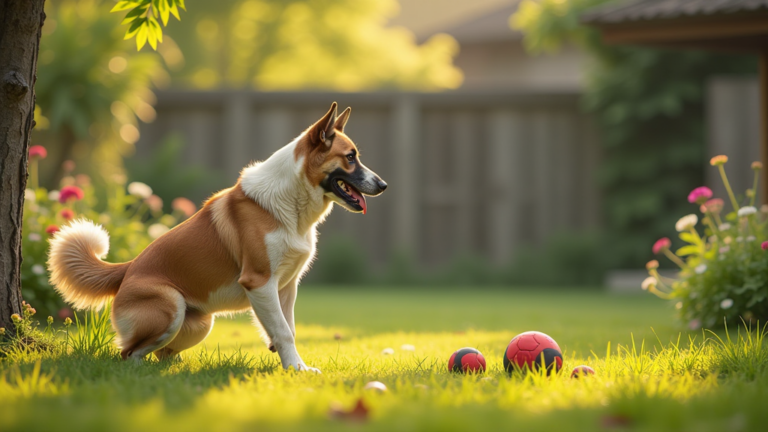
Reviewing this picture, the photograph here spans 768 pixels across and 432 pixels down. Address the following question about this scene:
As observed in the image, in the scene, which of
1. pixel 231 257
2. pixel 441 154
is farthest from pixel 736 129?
pixel 231 257

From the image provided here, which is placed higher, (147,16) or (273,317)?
(147,16)

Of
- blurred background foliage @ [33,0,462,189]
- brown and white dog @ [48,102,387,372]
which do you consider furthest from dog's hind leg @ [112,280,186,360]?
blurred background foliage @ [33,0,462,189]

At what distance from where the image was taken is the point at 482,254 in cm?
1108

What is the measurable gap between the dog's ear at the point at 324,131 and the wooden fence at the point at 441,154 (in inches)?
272

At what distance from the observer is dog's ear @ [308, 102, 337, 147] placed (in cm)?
392

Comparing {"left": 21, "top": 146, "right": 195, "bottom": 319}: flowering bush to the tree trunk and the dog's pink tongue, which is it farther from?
the dog's pink tongue

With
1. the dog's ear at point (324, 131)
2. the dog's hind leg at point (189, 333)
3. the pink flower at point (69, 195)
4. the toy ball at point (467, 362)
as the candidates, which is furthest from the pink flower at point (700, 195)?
the pink flower at point (69, 195)

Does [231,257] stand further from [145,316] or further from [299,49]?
[299,49]

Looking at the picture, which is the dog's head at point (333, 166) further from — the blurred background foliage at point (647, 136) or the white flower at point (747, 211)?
the blurred background foliage at point (647, 136)

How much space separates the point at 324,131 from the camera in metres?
3.96

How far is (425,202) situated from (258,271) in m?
7.35

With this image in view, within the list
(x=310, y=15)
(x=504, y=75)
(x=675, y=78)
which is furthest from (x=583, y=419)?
(x=310, y=15)

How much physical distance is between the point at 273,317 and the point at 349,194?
0.76 m

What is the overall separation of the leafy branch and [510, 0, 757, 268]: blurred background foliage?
7.67m
